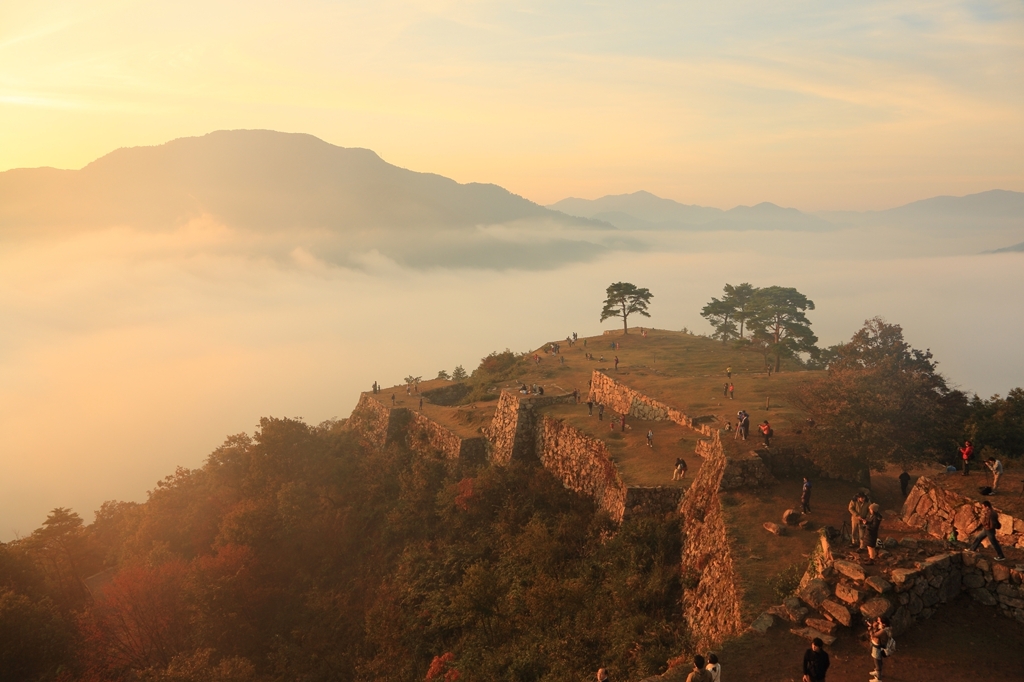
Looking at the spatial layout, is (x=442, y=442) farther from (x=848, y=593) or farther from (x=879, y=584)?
(x=879, y=584)

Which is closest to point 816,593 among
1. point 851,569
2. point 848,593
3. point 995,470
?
point 848,593

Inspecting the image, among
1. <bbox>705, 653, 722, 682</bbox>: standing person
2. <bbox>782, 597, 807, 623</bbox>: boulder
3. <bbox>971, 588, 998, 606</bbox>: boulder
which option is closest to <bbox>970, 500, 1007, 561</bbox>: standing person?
<bbox>971, 588, 998, 606</bbox>: boulder

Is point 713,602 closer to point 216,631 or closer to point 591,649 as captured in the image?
point 591,649

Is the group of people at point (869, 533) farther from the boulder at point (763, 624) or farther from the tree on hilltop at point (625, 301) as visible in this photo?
the tree on hilltop at point (625, 301)

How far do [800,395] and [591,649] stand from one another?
56.1 feet

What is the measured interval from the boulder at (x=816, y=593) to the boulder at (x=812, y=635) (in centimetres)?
81

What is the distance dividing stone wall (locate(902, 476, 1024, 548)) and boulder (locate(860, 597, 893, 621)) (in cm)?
620

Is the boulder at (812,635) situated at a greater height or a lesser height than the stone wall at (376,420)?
greater

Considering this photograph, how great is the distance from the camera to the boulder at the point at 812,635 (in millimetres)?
13633

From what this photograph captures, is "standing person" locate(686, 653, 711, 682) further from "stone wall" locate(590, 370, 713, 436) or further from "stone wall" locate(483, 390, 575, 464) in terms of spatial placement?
"stone wall" locate(483, 390, 575, 464)

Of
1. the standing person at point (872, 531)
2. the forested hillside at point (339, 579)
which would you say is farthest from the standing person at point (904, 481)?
the standing person at point (872, 531)

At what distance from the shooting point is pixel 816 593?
14797 millimetres

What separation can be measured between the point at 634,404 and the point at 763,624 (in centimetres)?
2464

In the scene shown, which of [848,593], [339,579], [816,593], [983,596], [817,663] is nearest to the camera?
[817,663]
